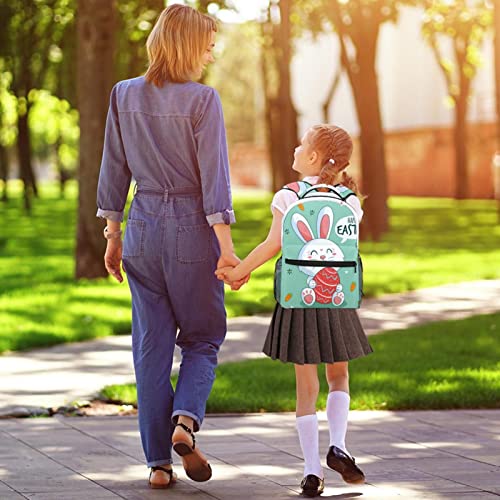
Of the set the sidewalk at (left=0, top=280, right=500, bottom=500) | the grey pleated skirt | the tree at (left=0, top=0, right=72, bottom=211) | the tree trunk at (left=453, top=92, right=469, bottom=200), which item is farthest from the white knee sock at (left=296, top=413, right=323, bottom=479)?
the tree trunk at (left=453, top=92, right=469, bottom=200)

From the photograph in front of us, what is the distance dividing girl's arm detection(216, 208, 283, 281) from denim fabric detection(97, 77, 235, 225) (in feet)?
0.55

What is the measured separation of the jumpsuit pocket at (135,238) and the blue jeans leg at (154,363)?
0.06m

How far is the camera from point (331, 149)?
17.3ft

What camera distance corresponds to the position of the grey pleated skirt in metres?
5.21

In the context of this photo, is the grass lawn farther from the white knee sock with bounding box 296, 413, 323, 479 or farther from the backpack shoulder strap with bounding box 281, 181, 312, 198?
the backpack shoulder strap with bounding box 281, 181, 312, 198

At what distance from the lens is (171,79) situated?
5.30 m

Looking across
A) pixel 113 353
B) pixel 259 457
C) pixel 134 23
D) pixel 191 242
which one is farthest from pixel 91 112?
pixel 134 23

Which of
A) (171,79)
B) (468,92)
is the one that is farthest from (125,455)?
(468,92)

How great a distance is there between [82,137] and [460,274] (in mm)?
5048

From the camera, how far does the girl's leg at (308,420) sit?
526 cm

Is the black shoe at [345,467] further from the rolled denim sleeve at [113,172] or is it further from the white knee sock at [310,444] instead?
the rolled denim sleeve at [113,172]

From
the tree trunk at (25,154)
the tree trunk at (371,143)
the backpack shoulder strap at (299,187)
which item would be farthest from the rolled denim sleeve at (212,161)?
the tree trunk at (25,154)

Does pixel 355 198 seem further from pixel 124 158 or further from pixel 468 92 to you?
pixel 468 92

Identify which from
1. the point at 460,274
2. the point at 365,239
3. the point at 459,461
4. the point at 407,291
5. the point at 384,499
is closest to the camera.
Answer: the point at 384,499
